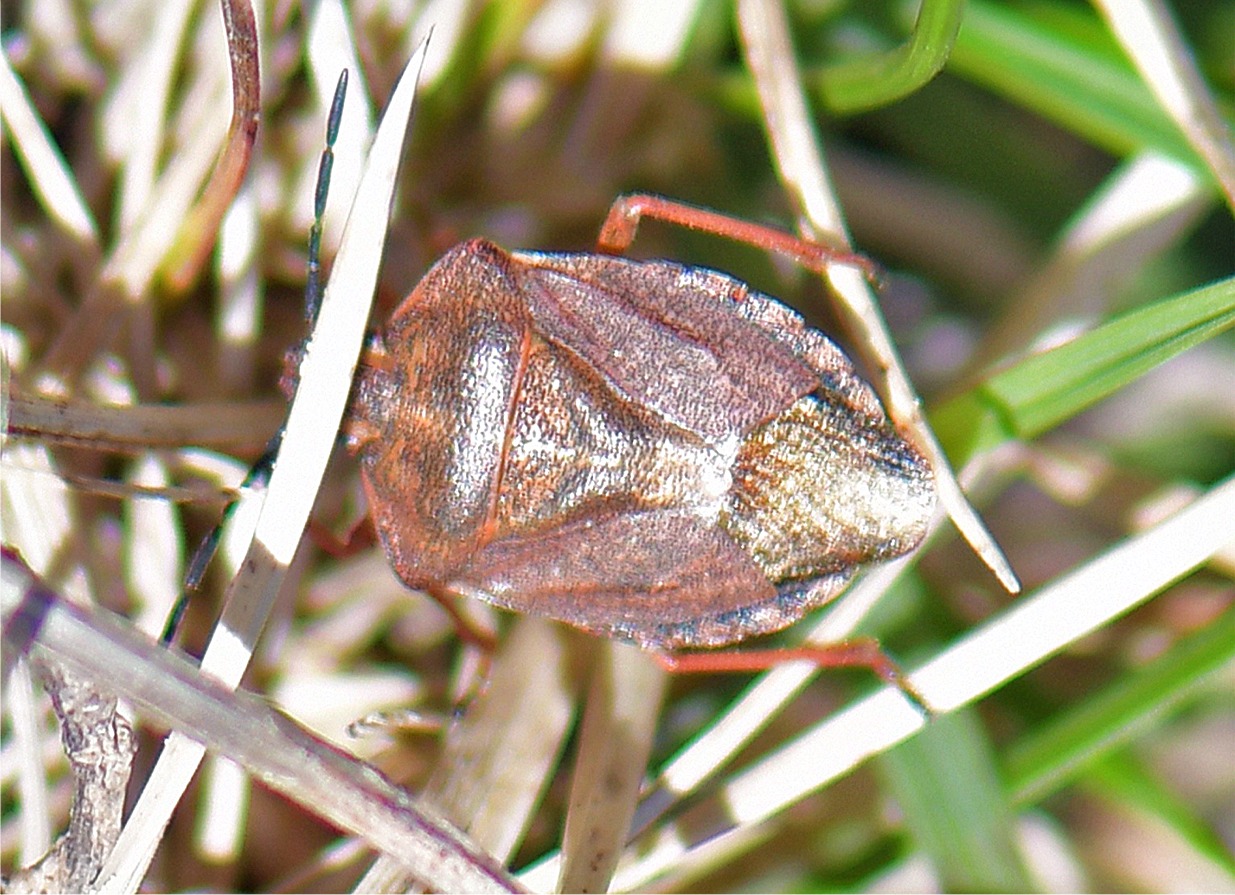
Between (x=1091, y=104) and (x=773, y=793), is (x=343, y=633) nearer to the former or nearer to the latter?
(x=773, y=793)

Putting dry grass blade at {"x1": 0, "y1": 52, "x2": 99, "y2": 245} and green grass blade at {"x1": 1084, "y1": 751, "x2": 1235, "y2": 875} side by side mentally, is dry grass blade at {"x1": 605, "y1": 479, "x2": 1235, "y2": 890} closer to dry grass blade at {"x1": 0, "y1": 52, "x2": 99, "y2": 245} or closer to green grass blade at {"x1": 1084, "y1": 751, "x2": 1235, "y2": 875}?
green grass blade at {"x1": 1084, "y1": 751, "x2": 1235, "y2": 875}

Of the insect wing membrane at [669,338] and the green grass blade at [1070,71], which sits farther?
the green grass blade at [1070,71]

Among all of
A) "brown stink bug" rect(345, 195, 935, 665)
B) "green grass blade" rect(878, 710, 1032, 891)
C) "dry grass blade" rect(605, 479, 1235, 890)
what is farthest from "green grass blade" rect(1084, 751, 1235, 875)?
"brown stink bug" rect(345, 195, 935, 665)

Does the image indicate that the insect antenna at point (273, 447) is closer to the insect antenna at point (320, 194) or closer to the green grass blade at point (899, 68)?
the insect antenna at point (320, 194)

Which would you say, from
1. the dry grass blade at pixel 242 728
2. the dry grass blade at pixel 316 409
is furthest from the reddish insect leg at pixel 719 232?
the dry grass blade at pixel 242 728

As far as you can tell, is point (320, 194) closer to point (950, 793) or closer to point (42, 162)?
point (42, 162)
